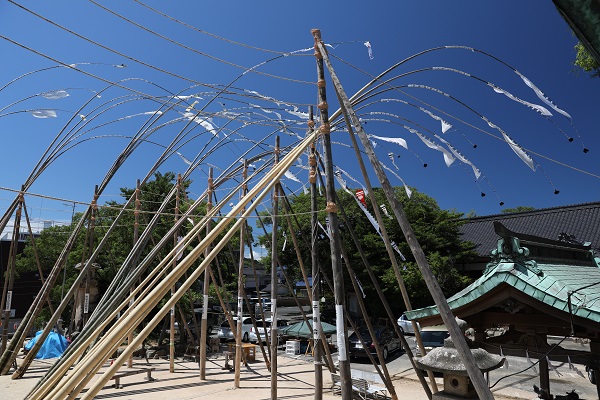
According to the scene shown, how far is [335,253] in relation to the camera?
6.75m

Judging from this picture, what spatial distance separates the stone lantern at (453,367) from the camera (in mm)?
5957

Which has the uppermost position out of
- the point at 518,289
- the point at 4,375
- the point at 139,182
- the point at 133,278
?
the point at 139,182

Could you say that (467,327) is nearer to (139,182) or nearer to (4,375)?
(139,182)

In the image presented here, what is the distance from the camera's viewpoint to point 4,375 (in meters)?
13.2

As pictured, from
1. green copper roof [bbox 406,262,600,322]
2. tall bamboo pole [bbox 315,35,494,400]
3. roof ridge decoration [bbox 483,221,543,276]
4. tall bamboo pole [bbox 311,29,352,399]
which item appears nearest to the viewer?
tall bamboo pole [bbox 315,35,494,400]

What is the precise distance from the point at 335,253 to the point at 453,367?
7.79 feet

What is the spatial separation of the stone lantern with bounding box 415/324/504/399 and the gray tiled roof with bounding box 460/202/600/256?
68.3 ft

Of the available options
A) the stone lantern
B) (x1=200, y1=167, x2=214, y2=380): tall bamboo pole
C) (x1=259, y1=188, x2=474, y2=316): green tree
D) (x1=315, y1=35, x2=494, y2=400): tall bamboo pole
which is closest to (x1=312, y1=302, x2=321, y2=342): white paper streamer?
the stone lantern

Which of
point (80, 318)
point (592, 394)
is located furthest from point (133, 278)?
point (592, 394)

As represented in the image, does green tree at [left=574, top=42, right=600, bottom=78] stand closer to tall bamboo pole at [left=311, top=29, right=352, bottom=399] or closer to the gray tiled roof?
tall bamboo pole at [left=311, top=29, right=352, bottom=399]

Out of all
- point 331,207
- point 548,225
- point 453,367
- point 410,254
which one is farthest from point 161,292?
point 548,225

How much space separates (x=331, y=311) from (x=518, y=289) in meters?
22.1

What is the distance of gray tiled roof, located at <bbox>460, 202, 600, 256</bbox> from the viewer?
24.6 m

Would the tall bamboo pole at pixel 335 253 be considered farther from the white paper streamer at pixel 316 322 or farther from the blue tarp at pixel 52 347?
the blue tarp at pixel 52 347
